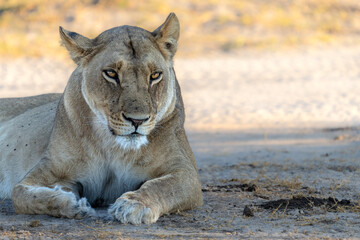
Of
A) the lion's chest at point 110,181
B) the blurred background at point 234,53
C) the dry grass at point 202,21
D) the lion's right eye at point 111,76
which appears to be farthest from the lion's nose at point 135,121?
the dry grass at point 202,21

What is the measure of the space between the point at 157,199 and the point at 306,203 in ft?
3.93

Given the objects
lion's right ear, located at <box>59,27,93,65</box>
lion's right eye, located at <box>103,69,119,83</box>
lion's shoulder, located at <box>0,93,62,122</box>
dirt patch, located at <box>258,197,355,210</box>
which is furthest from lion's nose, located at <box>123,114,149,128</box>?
lion's shoulder, located at <box>0,93,62,122</box>

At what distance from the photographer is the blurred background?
13086mm

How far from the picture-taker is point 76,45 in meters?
4.57

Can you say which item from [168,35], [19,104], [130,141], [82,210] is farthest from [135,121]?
[19,104]

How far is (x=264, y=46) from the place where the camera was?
67.5 ft

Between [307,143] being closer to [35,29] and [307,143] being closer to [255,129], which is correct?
[255,129]

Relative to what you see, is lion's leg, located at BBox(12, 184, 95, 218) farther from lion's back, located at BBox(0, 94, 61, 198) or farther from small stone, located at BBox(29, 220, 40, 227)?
lion's back, located at BBox(0, 94, 61, 198)

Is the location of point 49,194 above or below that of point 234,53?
below

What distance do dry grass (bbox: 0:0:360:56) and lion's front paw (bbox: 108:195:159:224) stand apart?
16.1 metres

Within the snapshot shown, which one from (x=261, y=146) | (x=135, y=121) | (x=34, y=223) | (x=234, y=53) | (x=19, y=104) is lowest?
(x=34, y=223)

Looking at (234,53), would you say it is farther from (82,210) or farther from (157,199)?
(82,210)

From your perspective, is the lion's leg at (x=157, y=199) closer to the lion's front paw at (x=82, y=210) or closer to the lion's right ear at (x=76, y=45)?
the lion's front paw at (x=82, y=210)

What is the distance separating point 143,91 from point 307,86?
12.2m
